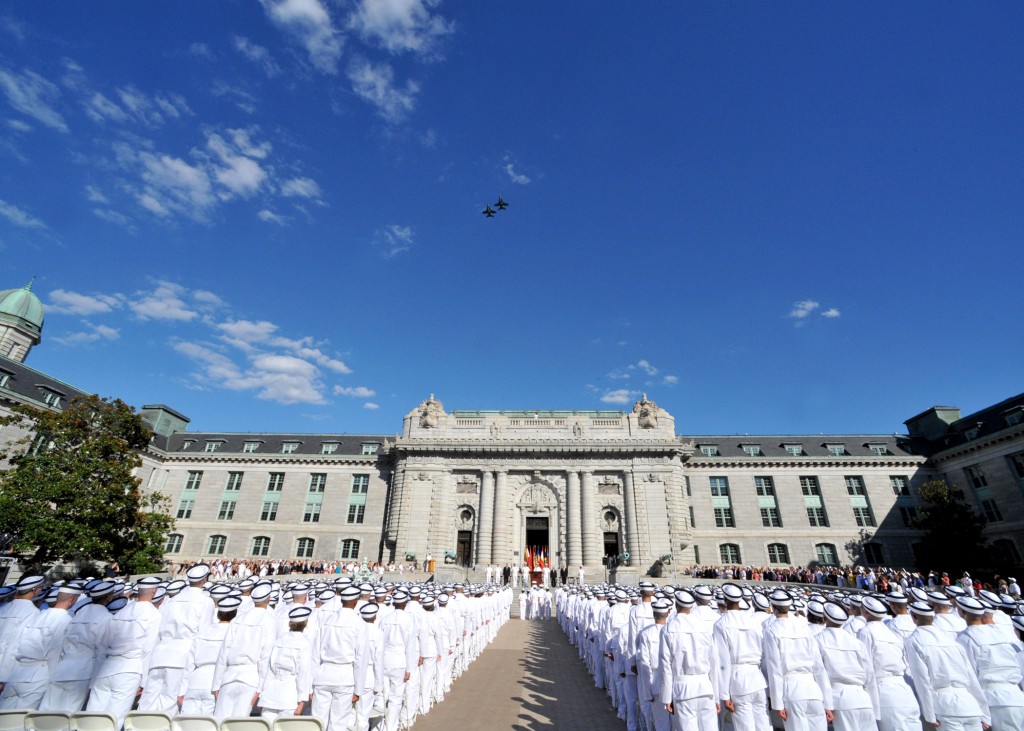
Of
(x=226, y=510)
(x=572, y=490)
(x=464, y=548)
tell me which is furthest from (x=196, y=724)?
(x=226, y=510)

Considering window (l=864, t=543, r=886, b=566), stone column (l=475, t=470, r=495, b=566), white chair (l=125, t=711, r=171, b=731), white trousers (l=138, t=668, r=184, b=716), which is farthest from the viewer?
window (l=864, t=543, r=886, b=566)

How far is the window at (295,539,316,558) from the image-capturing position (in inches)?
1817

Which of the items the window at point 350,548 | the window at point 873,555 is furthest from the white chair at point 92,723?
the window at point 873,555

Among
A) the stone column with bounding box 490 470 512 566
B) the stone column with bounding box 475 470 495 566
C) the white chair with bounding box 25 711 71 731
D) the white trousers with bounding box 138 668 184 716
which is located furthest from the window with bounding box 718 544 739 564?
the white chair with bounding box 25 711 71 731

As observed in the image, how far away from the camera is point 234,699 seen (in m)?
7.39

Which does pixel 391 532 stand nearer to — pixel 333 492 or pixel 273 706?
pixel 333 492

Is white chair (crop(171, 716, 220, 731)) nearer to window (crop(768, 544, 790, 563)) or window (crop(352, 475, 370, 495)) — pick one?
window (crop(352, 475, 370, 495))

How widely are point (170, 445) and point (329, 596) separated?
173 feet

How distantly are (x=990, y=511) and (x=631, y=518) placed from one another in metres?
27.7

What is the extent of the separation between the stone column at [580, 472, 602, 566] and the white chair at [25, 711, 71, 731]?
40583mm

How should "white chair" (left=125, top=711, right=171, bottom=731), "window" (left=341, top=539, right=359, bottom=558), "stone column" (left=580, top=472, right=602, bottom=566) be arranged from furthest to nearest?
"window" (left=341, top=539, right=359, bottom=558), "stone column" (left=580, top=472, right=602, bottom=566), "white chair" (left=125, top=711, right=171, bottom=731)

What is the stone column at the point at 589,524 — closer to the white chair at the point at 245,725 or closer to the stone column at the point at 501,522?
the stone column at the point at 501,522

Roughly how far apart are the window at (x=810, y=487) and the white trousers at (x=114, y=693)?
51518 millimetres

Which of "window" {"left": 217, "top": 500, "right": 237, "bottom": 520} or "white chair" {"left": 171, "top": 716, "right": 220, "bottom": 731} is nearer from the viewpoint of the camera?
"white chair" {"left": 171, "top": 716, "right": 220, "bottom": 731}
